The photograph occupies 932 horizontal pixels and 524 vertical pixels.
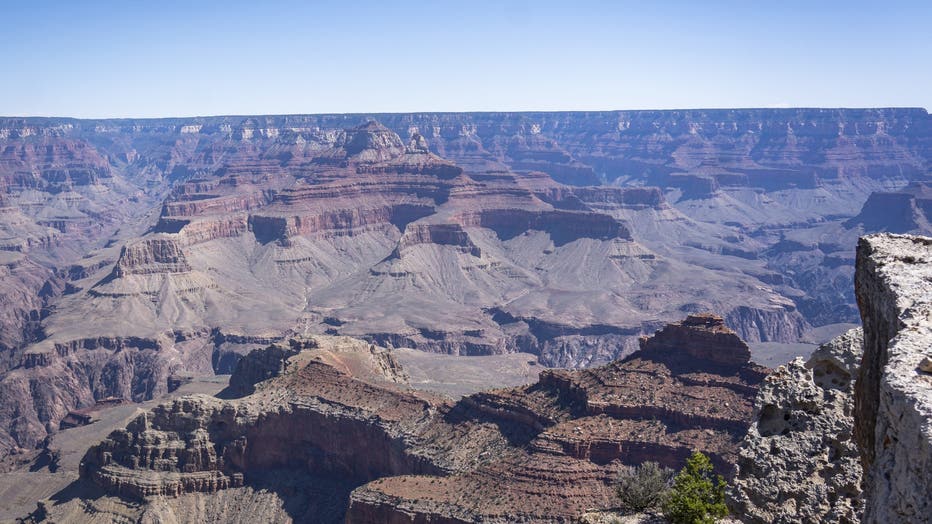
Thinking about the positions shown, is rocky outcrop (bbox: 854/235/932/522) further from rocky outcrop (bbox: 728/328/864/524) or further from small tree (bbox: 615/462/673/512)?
small tree (bbox: 615/462/673/512)

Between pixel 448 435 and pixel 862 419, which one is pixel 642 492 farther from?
pixel 448 435

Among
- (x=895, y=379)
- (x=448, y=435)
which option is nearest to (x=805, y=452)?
(x=895, y=379)

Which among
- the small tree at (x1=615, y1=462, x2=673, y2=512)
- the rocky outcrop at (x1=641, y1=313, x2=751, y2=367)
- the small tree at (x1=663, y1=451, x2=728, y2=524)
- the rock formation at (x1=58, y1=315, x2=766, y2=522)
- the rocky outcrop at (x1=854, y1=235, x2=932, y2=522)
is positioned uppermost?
the rocky outcrop at (x1=854, y1=235, x2=932, y2=522)

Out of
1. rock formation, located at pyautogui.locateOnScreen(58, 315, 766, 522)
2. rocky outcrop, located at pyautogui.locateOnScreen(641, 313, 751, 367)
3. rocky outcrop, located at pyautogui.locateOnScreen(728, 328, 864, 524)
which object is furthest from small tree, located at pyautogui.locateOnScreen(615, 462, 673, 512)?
rocky outcrop, located at pyautogui.locateOnScreen(641, 313, 751, 367)

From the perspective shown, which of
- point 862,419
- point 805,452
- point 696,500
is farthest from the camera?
point 696,500

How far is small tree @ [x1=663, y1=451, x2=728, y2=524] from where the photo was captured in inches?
977

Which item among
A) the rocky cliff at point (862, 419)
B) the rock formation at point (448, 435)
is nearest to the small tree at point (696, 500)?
the rocky cliff at point (862, 419)

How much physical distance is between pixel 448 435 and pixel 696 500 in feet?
165

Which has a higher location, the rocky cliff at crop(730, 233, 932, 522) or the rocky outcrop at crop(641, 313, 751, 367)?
the rocky cliff at crop(730, 233, 932, 522)

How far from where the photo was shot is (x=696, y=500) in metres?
25.4

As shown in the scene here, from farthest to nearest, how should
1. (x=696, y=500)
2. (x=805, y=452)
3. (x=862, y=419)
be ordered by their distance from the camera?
(x=696, y=500), (x=805, y=452), (x=862, y=419)

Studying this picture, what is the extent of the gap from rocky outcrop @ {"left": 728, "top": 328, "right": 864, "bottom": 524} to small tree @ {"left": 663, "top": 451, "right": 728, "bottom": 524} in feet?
13.6

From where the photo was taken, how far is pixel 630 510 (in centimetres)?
3222

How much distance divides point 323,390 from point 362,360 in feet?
47.7
